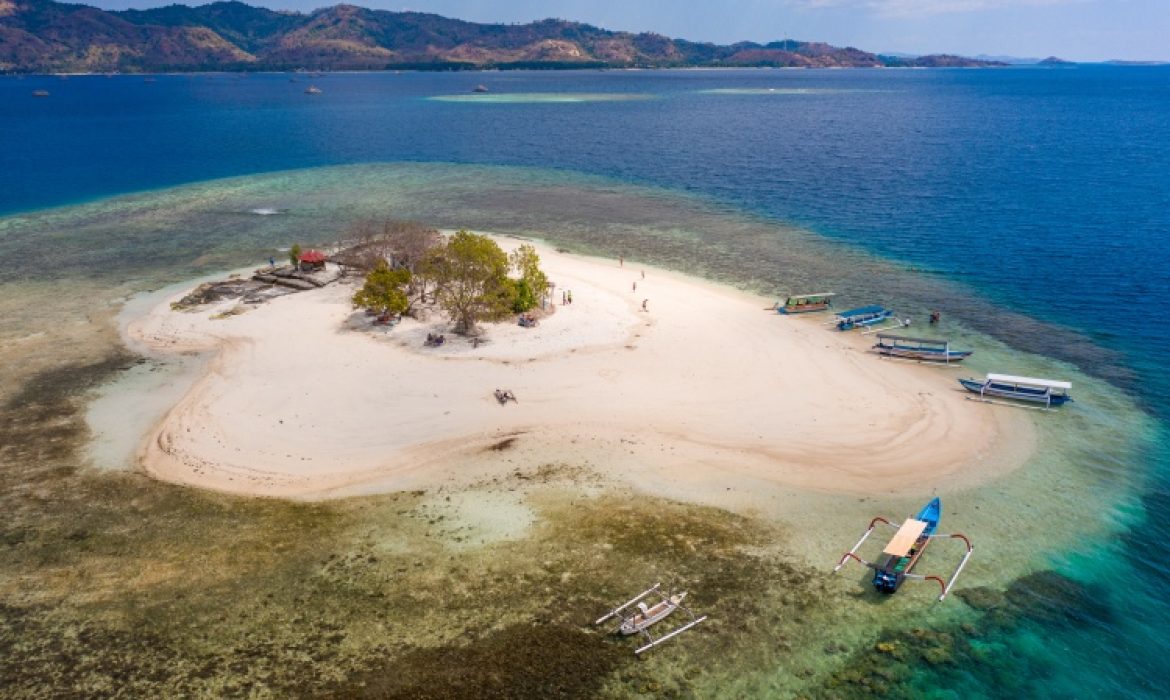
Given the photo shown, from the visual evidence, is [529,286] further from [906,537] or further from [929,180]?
[929,180]

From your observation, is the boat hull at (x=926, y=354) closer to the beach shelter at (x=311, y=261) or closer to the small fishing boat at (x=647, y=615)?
the small fishing boat at (x=647, y=615)

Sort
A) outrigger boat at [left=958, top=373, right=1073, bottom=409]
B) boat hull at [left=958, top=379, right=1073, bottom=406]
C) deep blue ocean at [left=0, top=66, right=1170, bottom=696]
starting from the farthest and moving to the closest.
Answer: boat hull at [left=958, top=379, right=1073, bottom=406], outrigger boat at [left=958, top=373, right=1073, bottom=409], deep blue ocean at [left=0, top=66, right=1170, bottom=696]

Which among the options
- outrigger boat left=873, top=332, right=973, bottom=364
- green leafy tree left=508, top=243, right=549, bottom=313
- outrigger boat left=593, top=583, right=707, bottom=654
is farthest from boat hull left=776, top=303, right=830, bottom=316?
outrigger boat left=593, top=583, right=707, bottom=654

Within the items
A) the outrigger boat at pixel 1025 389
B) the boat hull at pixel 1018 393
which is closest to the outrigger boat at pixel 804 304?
the boat hull at pixel 1018 393

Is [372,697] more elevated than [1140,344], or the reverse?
[1140,344]

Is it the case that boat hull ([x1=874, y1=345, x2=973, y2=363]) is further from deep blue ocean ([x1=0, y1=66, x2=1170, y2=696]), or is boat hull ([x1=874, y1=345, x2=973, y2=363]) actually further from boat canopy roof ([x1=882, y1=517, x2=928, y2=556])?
boat canopy roof ([x1=882, y1=517, x2=928, y2=556])

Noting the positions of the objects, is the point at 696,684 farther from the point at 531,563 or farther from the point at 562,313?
the point at 562,313

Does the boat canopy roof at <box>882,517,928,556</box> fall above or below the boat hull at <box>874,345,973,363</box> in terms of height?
below

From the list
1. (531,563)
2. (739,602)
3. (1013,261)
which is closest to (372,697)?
(531,563)
